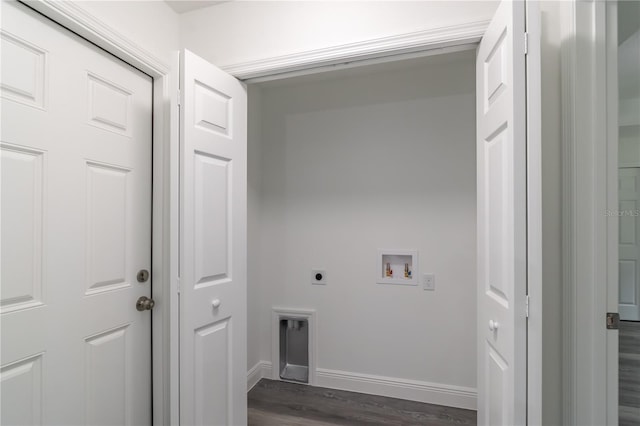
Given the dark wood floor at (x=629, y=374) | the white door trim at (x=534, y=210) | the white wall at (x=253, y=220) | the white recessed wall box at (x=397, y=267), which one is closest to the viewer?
the white door trim at (x=534, y=210)

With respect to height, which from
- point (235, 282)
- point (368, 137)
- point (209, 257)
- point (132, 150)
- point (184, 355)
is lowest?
point (184, 355)

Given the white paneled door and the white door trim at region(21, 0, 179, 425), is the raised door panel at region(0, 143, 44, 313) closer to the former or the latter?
the white paneled door

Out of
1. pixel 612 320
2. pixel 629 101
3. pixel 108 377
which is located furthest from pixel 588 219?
pixel 108 377

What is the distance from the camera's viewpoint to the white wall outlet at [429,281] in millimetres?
2359

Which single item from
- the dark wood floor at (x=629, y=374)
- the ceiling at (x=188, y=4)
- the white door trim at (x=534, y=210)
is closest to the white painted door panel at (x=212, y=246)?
the ceiling at (x=188, y=4)

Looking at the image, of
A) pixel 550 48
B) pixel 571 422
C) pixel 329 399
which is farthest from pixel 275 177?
pixel 571 422

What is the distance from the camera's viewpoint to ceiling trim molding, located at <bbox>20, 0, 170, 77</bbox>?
120cm

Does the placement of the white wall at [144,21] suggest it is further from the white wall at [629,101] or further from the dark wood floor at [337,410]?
the dark wood floor at [337,410]

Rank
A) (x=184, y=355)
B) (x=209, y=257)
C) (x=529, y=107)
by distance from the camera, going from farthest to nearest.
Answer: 1. (x=209, y=257)
2. (x=184, y=355)
3. (x=529, y=107)

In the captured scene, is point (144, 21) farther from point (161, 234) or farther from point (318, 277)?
point (318, 277)

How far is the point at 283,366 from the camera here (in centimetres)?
272

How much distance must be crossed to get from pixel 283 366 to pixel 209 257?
1.61 metres

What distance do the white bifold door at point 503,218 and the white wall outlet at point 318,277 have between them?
136 centimetres

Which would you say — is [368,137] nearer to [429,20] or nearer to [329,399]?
A: [429,20]
